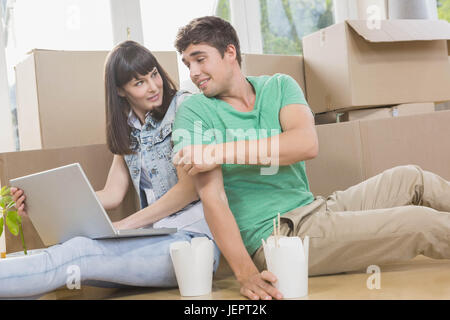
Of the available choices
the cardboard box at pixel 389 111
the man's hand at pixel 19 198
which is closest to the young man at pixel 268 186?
the man's hand at pixel 19 198

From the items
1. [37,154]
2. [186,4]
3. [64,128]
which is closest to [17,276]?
[37,154]

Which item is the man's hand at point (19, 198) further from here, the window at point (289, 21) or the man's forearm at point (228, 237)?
the window at point (289, 21)

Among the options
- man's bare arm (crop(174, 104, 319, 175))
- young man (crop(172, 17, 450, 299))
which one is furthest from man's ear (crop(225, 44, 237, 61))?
man's bare arm (crop(174, 104, 319, 175))

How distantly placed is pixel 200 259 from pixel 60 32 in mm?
1428

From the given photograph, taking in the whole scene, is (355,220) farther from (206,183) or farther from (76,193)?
(76,193)

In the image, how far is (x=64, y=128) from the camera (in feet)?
5.66

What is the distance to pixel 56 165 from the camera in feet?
5.32

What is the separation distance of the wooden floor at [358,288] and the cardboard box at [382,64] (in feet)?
2.03

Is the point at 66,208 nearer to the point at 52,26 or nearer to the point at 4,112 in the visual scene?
the point at 4,112

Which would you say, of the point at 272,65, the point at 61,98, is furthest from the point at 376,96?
the point at 61,98

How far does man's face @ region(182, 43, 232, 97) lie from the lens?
1.42 m

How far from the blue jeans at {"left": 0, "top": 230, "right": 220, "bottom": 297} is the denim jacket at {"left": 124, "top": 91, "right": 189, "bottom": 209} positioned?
17 centimetres

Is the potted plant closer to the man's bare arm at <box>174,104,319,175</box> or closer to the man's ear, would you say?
the man's bare arm at <box>174,104,319,175</box>

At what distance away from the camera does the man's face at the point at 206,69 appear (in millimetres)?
1422
